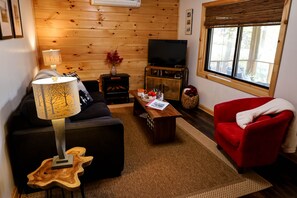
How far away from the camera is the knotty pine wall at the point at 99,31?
13.5ft

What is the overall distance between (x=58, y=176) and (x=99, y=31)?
3641 mm

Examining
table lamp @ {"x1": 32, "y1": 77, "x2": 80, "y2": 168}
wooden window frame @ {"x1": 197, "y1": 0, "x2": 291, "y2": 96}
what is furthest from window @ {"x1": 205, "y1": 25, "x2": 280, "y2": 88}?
table lamp @ {"x1": 32, "y1": 77, "x2": 80, "y2": 168}

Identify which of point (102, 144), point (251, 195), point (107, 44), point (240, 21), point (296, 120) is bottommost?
point (251, 195)

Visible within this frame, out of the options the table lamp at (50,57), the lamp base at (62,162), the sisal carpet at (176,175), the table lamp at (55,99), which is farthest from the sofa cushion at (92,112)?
the table lamp at (50,57)

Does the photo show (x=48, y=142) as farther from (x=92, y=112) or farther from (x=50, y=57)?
(x=50, y=57)

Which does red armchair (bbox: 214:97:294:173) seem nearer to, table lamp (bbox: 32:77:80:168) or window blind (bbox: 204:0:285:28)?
window blind (bbox: 204:0:285:28)

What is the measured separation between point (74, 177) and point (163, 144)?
162 centimetres

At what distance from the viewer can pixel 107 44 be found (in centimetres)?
458

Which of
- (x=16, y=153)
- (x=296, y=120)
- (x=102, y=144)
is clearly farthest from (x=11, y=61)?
(x=296, y=120)

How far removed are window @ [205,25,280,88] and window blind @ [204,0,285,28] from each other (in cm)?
21

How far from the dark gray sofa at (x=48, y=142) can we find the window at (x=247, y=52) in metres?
2.31

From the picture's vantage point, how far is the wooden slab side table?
1358mm

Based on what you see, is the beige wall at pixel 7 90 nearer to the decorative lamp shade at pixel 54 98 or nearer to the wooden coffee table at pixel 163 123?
the decorative lamp shade at pixel 54 98

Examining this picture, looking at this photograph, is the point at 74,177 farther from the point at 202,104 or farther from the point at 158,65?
the point at 158,65
